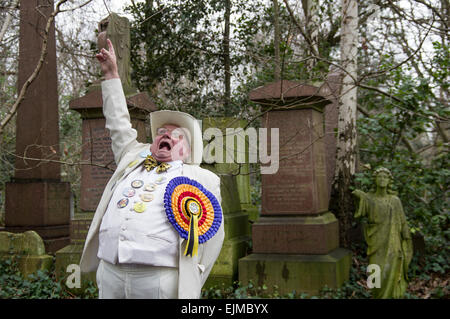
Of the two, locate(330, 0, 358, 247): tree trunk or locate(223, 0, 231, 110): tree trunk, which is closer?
locate(330, 0, 358, 247): tree trunk

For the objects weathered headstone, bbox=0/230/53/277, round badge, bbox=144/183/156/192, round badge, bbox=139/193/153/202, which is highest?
round badge, bbox=144/183/156/192

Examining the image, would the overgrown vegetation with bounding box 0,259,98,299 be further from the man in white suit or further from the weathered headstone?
the man in white suit

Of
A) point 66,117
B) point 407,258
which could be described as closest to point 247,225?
point 407,258

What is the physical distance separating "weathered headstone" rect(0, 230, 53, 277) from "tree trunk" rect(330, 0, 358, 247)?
4722 mm

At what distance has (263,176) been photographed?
7.25 meters

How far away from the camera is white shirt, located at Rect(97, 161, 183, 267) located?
314 centimetres

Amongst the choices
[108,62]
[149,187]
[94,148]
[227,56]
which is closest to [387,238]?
[149,187]

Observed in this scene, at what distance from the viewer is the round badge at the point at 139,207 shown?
128 inches

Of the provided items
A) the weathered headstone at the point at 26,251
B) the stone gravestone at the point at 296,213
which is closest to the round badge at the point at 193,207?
the stone gravestone at the point at 296,213

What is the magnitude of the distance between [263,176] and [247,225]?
116 cm

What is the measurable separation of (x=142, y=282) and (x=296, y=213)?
4.18m

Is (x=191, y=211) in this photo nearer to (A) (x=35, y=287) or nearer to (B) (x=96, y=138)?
(A) (x=35, y=287)

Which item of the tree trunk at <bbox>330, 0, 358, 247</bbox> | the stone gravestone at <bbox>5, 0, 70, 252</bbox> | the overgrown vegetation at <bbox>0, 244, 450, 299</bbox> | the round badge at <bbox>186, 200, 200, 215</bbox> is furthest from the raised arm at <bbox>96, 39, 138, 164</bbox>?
the tree trunk at <bbox>330, 0, 358, 247</bbox>
